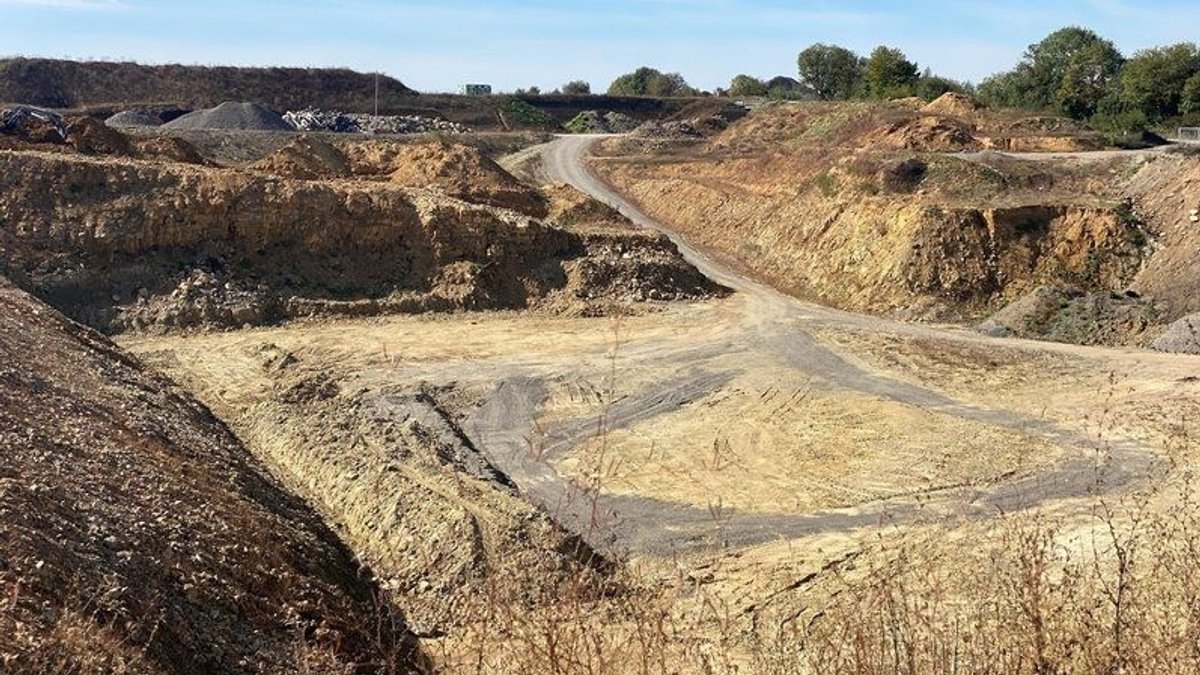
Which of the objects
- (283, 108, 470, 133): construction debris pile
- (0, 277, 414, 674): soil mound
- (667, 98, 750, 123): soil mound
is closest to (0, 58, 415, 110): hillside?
(283, 108, 470, 133): construction debris pile

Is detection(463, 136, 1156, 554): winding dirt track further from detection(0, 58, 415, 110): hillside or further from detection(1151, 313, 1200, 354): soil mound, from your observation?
detection(0, 58, 415, 110): hillside

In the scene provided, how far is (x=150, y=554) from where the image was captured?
1005 cm

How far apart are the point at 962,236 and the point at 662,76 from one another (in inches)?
3110

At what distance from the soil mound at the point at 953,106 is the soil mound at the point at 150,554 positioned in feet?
135

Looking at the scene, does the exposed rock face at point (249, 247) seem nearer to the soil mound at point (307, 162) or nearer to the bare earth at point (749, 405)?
the bare earth at point (749, 405)

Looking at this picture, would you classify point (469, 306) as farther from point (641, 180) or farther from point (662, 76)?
point (662, 76)

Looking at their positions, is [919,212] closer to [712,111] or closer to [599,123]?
[599,123]

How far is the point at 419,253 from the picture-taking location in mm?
28344

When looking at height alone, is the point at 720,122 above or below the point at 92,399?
above

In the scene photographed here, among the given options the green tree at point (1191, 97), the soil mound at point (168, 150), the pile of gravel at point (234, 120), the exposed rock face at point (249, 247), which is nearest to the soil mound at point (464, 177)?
the exposed rock face at point (249, 247)

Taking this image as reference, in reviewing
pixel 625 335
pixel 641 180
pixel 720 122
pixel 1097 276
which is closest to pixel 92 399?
pixel 625 335

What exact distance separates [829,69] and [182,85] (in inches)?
1988

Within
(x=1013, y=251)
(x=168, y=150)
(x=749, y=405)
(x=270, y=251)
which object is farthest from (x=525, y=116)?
(x=749, y=405)

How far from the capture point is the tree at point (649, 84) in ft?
334
